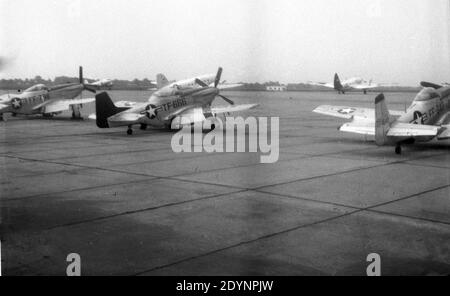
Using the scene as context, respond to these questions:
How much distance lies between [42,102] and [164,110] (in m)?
12.2

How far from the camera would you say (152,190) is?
31.0ft

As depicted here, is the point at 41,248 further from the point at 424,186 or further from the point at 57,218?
the point at 424,186

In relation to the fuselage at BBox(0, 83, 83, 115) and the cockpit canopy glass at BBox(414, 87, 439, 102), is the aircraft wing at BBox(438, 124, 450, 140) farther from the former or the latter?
the fuselage at BBox(0, 83, 83, 115)

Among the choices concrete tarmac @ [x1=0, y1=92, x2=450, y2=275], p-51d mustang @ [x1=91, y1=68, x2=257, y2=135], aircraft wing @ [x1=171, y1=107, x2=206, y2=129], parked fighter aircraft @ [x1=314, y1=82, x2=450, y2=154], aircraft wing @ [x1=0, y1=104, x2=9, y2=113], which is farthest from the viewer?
aircraft wing @ [x1=0, y1=104, x2=9, y2=113]

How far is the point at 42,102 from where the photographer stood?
30219 millimetres

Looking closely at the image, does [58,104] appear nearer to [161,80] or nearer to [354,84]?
[161,80]

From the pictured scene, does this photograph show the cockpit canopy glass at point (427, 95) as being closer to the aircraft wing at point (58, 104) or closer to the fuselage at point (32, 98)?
the aircraft wing at point (58, 104)

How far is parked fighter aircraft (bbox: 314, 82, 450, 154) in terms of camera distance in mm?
14297

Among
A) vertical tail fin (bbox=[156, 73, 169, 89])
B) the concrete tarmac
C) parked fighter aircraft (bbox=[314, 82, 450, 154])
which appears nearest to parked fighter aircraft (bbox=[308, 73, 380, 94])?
vertical tail fin (bbox=[156, 73, 169, 89])

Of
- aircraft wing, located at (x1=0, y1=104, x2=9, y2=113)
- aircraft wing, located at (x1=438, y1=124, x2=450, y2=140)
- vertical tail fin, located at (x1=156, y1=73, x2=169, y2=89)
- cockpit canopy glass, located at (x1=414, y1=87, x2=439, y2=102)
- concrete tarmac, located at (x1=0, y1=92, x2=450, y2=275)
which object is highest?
vertical tail fin, located at (x1=156, y1=73, x2=169, y2=89)

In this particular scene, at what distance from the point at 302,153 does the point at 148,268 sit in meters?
9.78

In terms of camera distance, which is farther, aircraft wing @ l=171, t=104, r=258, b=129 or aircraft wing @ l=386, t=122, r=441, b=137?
aircraft wing @ l=171, t=104, r=258, b=129

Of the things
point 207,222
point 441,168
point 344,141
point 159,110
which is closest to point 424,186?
point 441,168

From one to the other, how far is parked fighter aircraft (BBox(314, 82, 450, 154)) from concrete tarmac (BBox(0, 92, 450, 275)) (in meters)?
0.60
